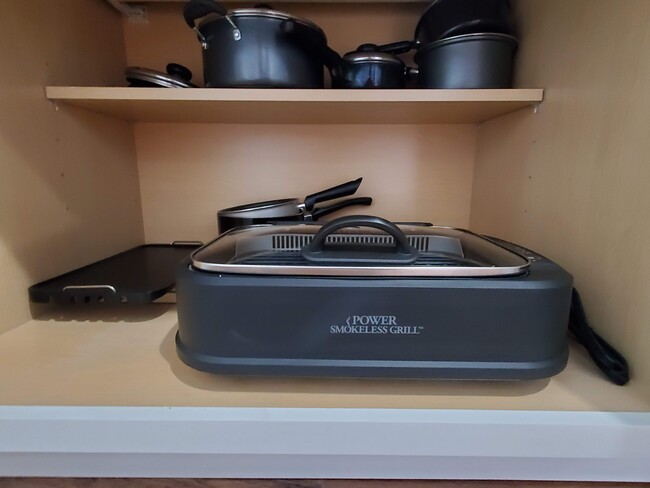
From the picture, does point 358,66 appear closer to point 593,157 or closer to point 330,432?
point 593,157

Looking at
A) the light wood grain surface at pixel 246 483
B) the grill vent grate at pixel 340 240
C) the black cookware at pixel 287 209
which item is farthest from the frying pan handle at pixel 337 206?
the light wood grain surface at pixel 246 483

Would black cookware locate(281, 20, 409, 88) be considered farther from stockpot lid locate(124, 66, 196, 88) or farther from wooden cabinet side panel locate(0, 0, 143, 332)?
wooden cabinet side panel locate(0, 0, 143, 332)

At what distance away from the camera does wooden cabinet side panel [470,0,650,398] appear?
391 millimetres

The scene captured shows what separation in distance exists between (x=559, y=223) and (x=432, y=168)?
37 centimetres

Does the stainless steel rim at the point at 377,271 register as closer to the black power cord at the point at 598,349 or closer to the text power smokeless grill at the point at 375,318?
the text power smokeless grill at the point at 375,318

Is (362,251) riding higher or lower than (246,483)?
higher

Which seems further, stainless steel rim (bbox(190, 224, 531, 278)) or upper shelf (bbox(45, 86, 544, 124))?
upper shelf (bbox(45, 86, 544, 124))

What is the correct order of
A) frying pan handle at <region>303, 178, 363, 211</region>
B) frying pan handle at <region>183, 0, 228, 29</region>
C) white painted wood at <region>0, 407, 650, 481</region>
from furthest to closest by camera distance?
frying pan handle at <region>303, 178, 363, 211</region> → frying pan handle at <region>183, 0, 228, 29</region> → white painted wood at <region>0, 407, 650, 481</region>

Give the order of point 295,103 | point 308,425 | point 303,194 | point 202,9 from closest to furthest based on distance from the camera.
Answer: point 308,425, point 202,9, point 295,103, point 303,194

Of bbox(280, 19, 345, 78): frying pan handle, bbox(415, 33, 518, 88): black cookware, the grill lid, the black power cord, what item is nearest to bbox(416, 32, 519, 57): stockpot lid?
bbox(415, 33, 518, 88): black cookware

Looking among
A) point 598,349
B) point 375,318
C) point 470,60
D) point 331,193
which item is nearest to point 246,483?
point 375,318

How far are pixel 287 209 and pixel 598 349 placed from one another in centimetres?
56

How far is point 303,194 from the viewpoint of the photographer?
0.87m

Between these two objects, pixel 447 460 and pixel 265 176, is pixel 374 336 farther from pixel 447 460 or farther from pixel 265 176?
pixel 265 176
